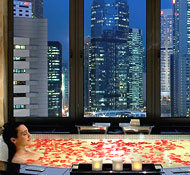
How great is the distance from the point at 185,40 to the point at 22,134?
239 centimetres

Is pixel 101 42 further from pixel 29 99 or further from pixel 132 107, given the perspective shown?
pixel 29 99

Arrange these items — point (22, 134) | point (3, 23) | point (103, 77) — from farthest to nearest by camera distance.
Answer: point (103, 77)
point (3, 23)
point (22, 134)

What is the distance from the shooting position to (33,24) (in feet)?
14.1

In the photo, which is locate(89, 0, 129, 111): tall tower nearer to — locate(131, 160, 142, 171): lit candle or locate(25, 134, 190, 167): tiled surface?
locate(25, 134, 190, 167): tiled surface

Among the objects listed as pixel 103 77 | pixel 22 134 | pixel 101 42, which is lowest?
pixel 22 134

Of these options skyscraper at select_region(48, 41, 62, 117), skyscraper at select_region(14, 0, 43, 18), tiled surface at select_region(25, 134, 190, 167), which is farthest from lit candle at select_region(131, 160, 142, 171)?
skyscraper at select_region(14, 0, 43, 18)

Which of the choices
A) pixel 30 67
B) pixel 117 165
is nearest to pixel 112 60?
pixel 30 67

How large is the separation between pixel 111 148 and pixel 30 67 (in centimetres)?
163

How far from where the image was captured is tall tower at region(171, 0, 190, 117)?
416 cm

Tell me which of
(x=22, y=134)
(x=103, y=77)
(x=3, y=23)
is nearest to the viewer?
(x=22, y=134)

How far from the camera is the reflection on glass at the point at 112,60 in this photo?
165 inches

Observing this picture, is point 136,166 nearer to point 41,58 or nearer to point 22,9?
point 41,58

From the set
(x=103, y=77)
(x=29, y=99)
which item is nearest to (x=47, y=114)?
(x=29, y=99)

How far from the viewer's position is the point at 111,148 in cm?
336
